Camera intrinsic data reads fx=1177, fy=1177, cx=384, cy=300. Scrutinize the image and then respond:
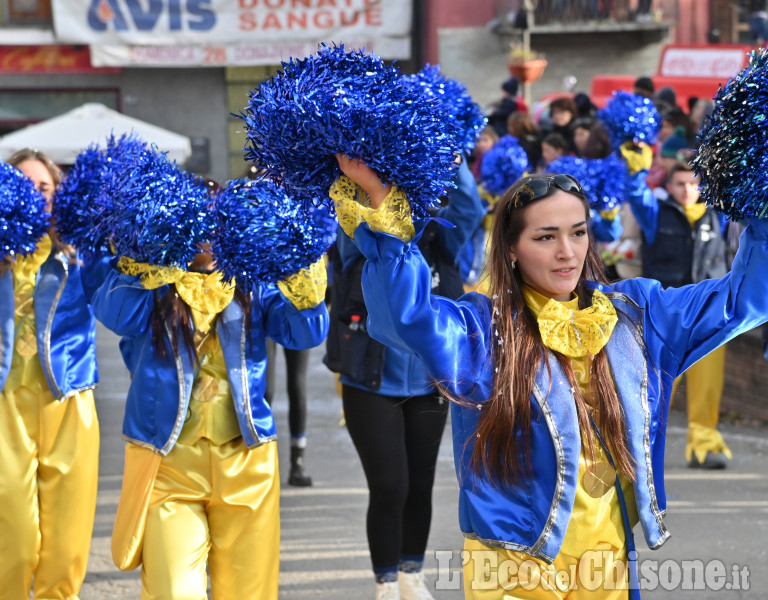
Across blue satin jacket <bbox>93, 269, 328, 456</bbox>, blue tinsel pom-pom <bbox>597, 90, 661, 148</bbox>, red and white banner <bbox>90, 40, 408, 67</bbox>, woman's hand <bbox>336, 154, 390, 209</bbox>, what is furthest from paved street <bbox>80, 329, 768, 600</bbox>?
red and white banner <bbox>90, 40, 408, 67</bbox>

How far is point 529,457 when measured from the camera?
275 centimetres

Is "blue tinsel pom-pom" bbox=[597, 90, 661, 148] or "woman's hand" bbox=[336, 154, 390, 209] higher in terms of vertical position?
"blue tinsel pom-pom" bbox=[597, 90, 661, 148]

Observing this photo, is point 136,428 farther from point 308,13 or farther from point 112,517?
point 308,13

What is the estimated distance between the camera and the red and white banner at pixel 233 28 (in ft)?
62.5

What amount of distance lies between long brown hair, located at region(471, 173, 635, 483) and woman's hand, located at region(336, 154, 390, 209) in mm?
521

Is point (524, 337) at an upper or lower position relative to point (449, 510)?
upper

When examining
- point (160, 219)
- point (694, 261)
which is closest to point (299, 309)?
point (160, 219)

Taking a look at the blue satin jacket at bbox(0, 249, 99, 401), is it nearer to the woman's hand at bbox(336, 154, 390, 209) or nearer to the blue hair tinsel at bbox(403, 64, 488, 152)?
the blue hair tinsel at bbox(403, 64, 488, 152)

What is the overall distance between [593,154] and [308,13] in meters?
11.7

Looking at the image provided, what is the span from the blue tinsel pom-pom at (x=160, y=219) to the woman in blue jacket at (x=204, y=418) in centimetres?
12

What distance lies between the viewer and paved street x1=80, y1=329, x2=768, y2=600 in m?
5.05

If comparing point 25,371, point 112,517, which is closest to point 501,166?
point 112,517

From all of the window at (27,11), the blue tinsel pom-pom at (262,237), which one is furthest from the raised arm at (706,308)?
the window at (27,11)

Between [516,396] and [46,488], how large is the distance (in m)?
2.34
